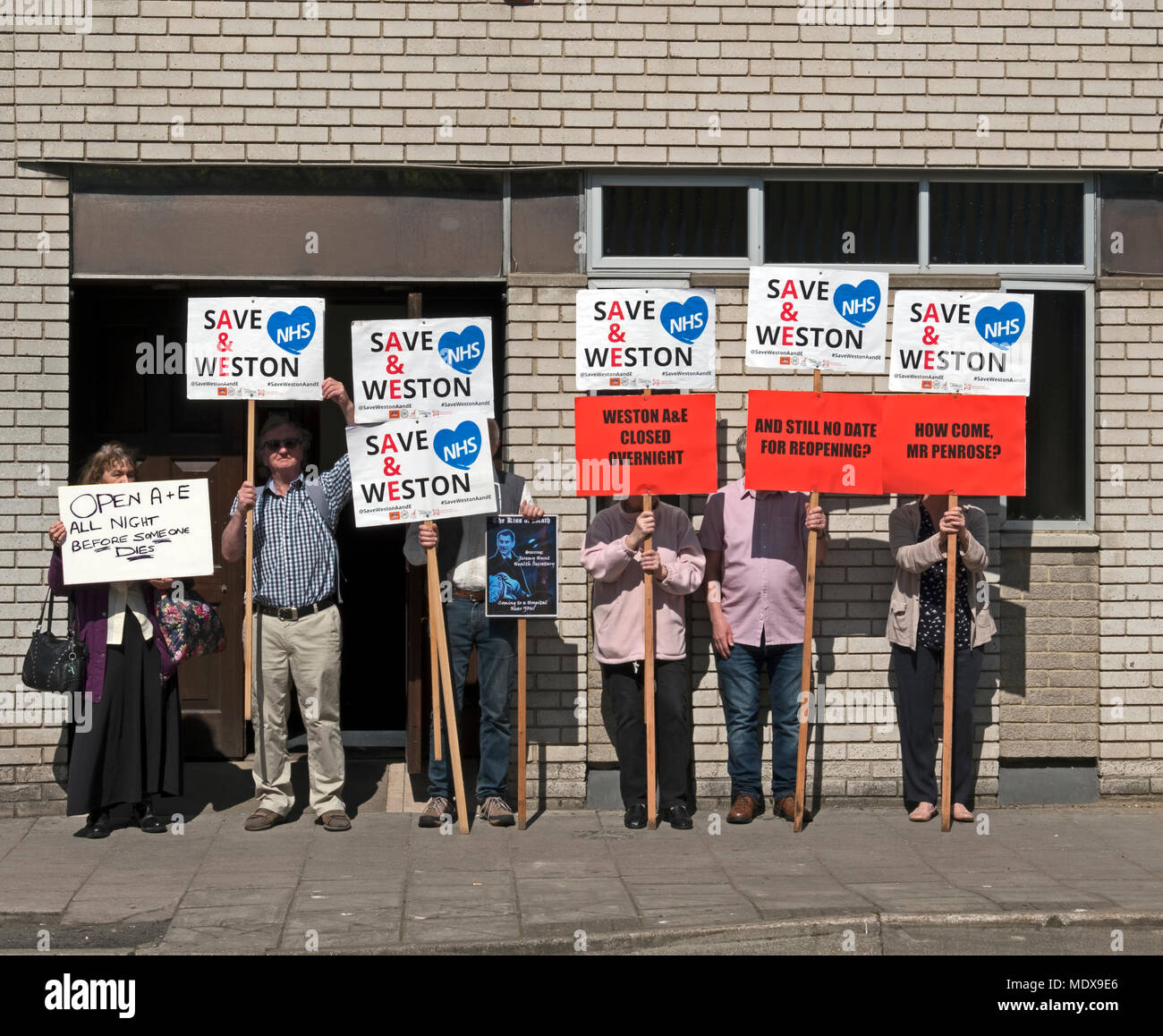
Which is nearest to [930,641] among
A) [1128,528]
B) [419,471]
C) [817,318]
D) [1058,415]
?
[1128,528]

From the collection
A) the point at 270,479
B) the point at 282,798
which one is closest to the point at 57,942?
the point at 282,798

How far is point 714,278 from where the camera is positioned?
9.37m

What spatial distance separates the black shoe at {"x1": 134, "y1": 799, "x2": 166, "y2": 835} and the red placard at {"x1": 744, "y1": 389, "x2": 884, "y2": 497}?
3.71 metres

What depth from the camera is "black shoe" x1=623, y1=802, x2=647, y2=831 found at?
8781 millimetres

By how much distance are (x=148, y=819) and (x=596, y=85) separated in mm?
4864

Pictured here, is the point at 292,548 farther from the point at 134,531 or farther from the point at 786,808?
the point at 786,808

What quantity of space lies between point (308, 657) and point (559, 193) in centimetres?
305

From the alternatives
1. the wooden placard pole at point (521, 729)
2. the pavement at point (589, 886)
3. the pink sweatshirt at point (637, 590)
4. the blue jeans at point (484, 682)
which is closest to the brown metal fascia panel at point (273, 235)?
the pink sweatshirt at point (637, 590)

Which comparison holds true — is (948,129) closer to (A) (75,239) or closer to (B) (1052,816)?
(B) (1052,816)

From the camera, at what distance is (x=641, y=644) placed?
888 cm

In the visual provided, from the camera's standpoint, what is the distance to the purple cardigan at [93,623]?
8.62 m

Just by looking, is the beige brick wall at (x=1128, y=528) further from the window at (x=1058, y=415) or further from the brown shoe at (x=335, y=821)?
the brown shoe at (x=335, y=821)

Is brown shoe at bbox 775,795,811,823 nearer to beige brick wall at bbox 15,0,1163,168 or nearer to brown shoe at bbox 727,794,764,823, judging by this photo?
brown shoe at bbox 727,794,764,823

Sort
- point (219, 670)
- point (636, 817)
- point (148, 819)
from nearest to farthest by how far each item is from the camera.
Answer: point (148, 819), point (636, 817), point (219, 670)
